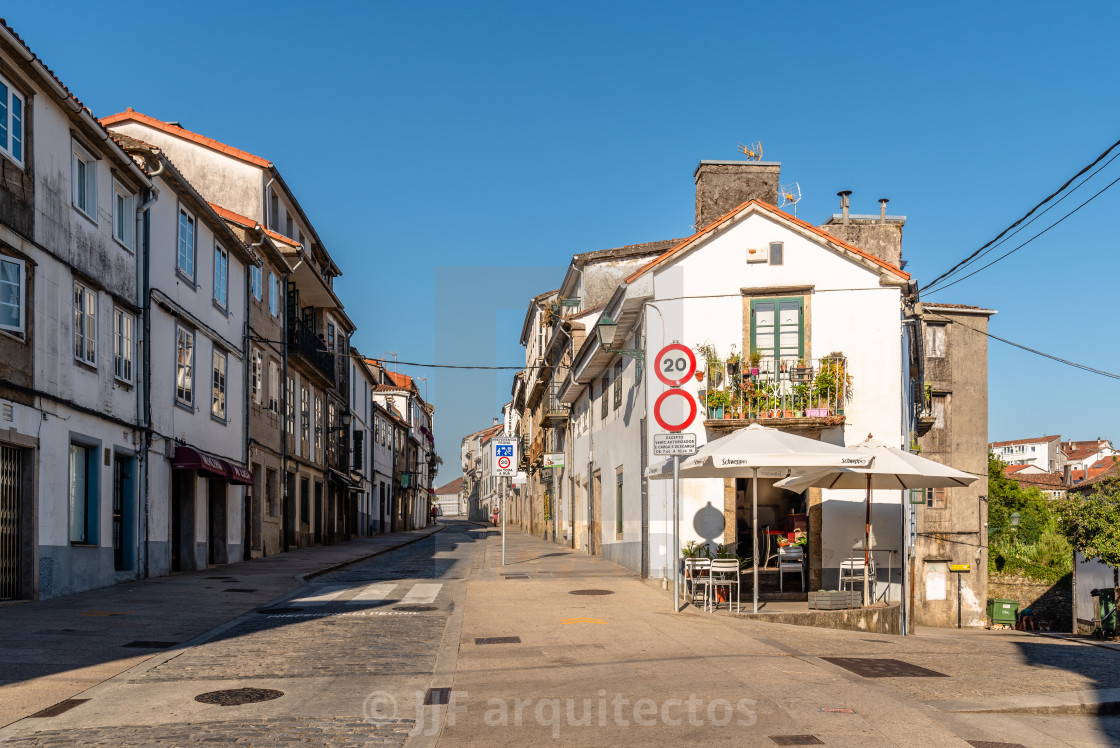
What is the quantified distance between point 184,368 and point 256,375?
237 inches

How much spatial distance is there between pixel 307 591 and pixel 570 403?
16703 millimetres

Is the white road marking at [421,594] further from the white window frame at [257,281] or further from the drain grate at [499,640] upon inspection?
the white window frame at [257,281]

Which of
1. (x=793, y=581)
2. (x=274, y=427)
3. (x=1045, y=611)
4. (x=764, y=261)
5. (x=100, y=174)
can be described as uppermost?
(x=100, y=174)

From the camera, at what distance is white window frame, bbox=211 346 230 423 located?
897 inches

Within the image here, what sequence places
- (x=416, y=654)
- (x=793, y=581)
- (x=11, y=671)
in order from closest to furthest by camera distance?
(x=11, y=671), (x=416, y=654), (x=793, y=581)

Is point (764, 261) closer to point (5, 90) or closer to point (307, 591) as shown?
point (307, 591)

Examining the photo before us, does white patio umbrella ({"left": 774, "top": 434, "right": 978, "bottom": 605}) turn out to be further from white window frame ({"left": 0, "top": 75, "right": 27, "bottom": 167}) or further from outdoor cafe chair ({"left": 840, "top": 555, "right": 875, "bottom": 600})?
white window frame ({"left": 0, "top": 75, "right": 27, "bottom": 167})

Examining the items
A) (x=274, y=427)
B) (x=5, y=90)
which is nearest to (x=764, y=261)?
(x=5, y=90)

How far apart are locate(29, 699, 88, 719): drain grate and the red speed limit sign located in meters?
9.63

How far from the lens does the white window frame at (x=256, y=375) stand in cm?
2634

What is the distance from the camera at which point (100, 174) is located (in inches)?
650

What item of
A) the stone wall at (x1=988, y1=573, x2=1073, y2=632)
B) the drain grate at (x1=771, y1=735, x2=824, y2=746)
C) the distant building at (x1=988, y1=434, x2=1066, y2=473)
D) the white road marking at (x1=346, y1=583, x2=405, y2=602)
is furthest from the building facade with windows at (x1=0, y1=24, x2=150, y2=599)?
the distant building at (x1=988, y1=434, x2=1066, y2=473)

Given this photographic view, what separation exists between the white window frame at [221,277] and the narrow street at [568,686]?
10.8 meters

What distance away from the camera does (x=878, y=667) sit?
9383mm
